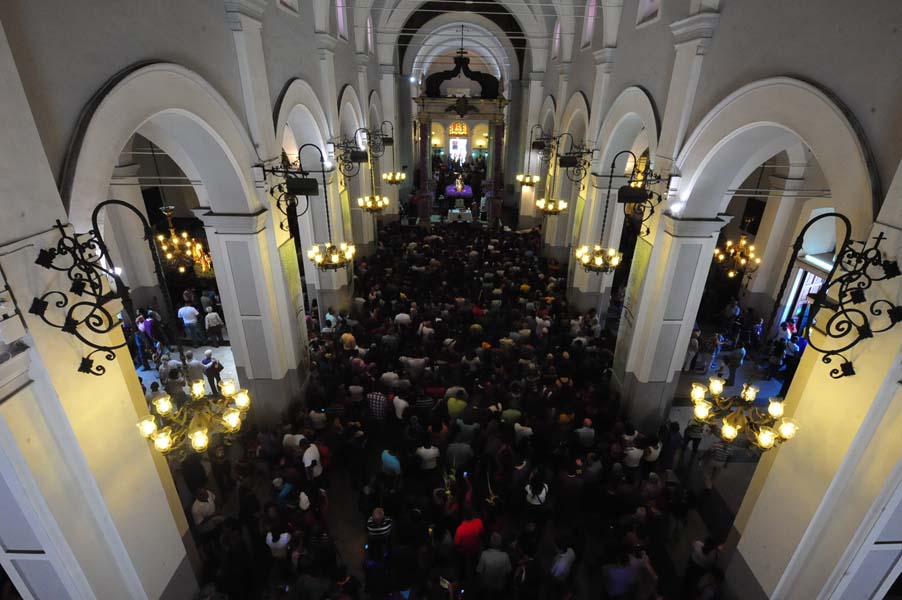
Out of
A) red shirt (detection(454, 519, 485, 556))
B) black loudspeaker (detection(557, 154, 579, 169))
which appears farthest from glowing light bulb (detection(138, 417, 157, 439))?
black loudspeaker (detection(557, 154, 579, 169))

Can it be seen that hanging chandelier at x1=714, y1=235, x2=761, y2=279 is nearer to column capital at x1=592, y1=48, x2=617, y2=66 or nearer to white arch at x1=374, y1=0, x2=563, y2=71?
column capital at x1=592, y1=48, x2=617, y2=66

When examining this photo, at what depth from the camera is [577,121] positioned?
13.0 m

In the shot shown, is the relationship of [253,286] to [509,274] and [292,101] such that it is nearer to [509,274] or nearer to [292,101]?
[292,101]

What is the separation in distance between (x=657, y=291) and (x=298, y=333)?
19.9 feet

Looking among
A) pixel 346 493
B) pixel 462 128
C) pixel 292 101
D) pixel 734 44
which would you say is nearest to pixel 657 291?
pixel 734 44

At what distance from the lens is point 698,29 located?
5973 millimetres

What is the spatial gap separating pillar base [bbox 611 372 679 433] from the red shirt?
153 inches

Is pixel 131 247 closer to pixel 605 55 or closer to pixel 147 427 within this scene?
pixel 147 427

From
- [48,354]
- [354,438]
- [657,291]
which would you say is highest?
[48,354]

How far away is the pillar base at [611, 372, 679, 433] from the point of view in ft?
25.9

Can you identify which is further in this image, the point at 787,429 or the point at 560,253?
the point at 560,253

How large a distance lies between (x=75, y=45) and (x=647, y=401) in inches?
333

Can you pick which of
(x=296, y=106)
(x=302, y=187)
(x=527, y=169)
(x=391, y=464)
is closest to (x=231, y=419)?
(x=391, y=464)

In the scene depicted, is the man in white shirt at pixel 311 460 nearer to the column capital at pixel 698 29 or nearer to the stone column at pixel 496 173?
the column capital at pixel 698 29
